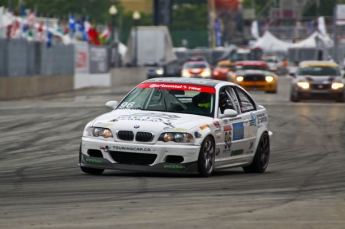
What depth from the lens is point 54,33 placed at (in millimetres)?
49469

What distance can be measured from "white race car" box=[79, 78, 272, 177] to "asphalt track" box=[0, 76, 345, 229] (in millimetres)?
218

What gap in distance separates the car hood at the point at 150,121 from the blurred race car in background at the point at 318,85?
71.4ft

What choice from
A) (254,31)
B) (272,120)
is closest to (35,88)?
(272,120)

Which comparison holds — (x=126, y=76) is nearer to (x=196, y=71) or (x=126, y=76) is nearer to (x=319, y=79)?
(x=196, y=71)

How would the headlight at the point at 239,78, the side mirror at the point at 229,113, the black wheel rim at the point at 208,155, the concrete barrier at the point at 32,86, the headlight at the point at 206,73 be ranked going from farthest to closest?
the headlight at the point at 206,73 < the headlight at the point at 239,78 < the concrete barrier at the point at 32,86 < the side mirror at the point at 229,113 < the black wheel rim at the point at 208,155

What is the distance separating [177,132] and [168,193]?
5.23 feet

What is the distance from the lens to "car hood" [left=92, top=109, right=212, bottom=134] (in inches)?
447

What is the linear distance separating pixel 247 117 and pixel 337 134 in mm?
8169

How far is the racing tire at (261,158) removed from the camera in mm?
13266

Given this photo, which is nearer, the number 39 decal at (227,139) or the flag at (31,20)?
the number 39 decal at (227,139)

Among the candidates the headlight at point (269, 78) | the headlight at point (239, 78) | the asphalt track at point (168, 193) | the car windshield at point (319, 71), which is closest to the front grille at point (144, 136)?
the asphalt track at point (168, 193)

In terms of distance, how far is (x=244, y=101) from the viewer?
13297 mm

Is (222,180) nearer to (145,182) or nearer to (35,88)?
(145,182)

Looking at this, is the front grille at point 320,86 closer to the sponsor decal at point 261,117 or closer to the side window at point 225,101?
the sponsor decal at point 261,117
